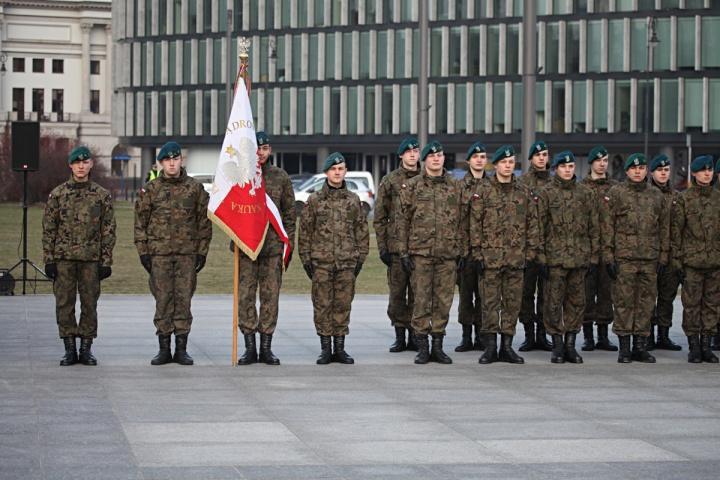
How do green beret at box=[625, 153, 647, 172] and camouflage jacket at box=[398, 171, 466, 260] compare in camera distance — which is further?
green beret at box=[625, 153, 647, 172]

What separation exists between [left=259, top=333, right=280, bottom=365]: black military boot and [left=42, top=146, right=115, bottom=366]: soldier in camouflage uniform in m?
1.49

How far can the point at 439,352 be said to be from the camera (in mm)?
14734

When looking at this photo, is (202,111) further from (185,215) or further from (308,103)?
(185,215)

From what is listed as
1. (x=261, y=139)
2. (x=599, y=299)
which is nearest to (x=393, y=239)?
(x=261, y=139)

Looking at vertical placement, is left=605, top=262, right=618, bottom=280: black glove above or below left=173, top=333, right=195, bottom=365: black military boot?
above

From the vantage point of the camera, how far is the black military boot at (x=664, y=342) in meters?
16.2

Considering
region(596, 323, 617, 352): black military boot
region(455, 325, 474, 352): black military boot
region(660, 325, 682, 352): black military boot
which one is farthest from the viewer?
region(660, 325, 682, 352): black military boot

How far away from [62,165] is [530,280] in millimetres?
54855

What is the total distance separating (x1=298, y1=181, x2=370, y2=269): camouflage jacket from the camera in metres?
14.6

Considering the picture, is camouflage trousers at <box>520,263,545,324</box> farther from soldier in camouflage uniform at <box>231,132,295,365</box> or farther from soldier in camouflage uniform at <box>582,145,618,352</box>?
soldier in camouflage uniform at <box>231,132,295,365</box>

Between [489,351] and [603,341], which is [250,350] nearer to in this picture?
[489,351]

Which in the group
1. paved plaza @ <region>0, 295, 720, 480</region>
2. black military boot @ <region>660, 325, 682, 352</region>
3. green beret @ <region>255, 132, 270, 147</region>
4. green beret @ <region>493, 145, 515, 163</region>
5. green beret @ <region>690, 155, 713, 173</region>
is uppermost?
green beret @ <region>255, 132, 270, 147</region>

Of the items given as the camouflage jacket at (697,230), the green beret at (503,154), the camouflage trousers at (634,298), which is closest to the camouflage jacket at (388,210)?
the green beret at (503,154)

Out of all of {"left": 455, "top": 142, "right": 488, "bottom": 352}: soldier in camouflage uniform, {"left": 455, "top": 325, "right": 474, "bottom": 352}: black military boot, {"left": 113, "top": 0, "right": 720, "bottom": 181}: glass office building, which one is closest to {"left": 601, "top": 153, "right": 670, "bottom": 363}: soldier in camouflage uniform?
{"left": 455, "top": 142, "right": 488, "bottom": 352}: soldier in camouflage uniform
